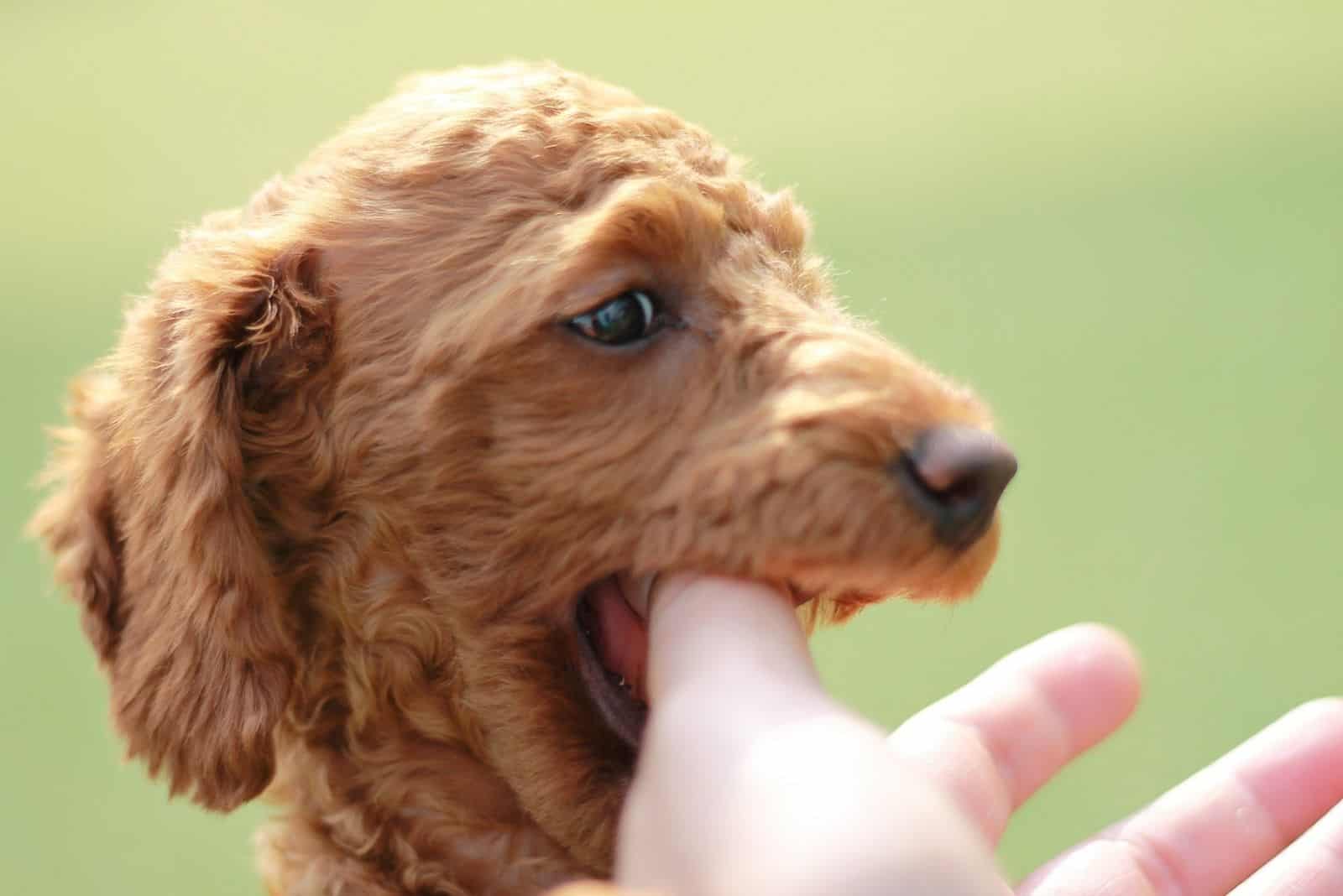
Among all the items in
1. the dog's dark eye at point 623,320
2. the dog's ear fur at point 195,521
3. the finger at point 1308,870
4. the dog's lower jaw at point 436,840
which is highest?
the dog's dark eye at point 623,320

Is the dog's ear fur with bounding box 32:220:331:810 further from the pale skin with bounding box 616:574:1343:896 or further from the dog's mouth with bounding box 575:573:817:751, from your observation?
the pale skin with bounding box 616:574:1343:896

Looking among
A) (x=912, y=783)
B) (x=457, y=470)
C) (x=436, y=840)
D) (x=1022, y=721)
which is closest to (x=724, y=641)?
(x=912, y=783)

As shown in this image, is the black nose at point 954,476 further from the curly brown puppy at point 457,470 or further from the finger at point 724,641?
the finger at point 724,641

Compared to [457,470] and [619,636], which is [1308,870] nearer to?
[619,636]

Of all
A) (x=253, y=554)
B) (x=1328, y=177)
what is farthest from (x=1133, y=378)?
(x=253, y=554)

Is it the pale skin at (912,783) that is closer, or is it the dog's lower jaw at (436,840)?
the pale skin at (912,783)

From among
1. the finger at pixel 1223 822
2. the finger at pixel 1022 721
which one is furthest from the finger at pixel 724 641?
the finger at pixel 1223 822

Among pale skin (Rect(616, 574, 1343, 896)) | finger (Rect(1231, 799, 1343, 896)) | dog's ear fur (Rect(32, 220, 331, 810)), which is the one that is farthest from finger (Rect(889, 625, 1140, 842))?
dog's ear fur (Rect(32, 220, 331, 810))
